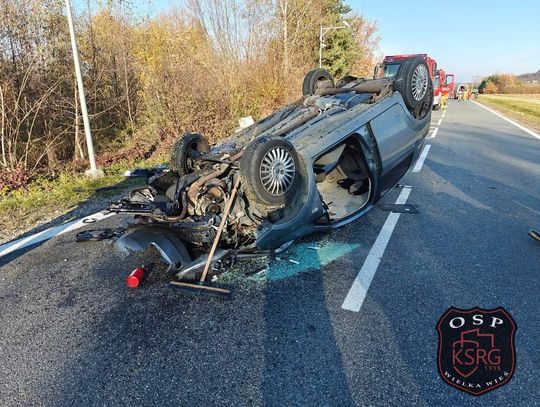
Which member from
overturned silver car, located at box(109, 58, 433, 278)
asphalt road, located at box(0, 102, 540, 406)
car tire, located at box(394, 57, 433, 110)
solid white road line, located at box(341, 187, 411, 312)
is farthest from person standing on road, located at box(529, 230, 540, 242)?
car tire, located at box(394, 57, 433, 110)

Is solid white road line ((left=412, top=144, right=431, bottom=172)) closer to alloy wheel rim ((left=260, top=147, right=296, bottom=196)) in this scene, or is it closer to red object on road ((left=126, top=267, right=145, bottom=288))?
alloy wheel rim ((left=260, top=147, right=296, bottom=196))

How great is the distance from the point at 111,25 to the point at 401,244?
37.9 feet

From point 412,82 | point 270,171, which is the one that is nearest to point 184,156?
point 270,171

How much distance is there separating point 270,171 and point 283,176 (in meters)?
0.15

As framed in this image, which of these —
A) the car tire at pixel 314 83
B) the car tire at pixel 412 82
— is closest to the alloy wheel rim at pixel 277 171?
the car tire at pixel 412 82

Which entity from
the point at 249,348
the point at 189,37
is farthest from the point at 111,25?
the point at 249,348

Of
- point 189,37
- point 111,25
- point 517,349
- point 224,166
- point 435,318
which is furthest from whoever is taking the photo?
point 189,37

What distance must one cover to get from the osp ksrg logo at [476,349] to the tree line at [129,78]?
6.91 metres

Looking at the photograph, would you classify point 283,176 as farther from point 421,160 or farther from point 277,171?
point 421,160

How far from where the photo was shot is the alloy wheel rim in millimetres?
3117

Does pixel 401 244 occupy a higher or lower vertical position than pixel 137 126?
lower

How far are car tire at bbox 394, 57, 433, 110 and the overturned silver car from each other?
0.01 meters

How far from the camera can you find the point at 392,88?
4.52 m

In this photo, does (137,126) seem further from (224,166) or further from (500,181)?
(500,181)
